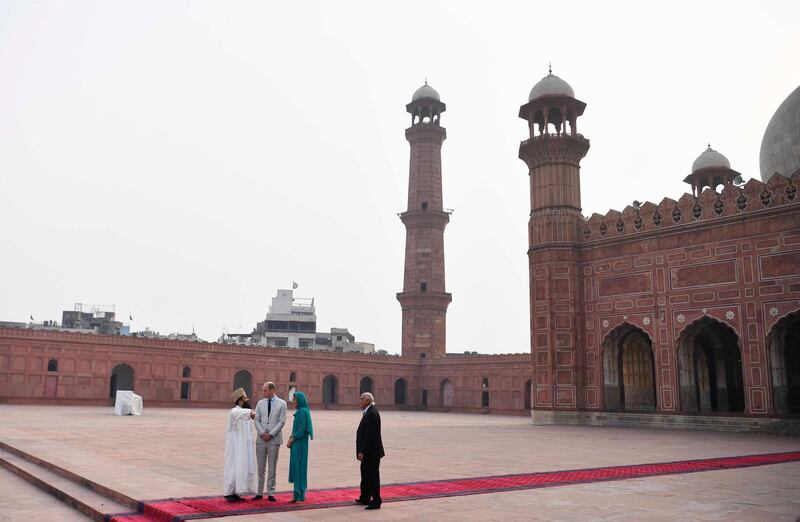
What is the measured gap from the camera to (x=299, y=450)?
7.20 metres

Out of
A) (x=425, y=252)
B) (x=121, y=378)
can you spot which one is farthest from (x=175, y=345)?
(x=425, y=252)

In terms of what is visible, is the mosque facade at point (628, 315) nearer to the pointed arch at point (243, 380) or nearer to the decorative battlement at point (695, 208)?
the decorative battlement at point (695, 208)

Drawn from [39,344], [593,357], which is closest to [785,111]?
[593,357]

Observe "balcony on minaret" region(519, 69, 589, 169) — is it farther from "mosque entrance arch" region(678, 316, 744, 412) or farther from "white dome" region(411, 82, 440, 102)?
"white dome" region(411, 82, 440, 102)

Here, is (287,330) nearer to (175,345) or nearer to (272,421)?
(175,345)

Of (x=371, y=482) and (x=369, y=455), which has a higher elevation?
(x=369, y=455)

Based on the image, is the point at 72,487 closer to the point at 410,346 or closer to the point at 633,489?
the point at 633,489

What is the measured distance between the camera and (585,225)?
1016 inches

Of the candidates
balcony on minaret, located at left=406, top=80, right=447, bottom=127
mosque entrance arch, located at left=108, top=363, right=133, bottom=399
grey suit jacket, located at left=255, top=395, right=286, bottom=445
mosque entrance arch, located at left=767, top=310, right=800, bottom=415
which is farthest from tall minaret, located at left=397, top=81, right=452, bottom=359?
grey suit jacket, located at left=255, top=395, right=286, bottom=445

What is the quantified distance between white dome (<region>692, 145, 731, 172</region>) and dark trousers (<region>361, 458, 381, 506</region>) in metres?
28.0

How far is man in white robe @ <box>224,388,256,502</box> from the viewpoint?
23.2 ft

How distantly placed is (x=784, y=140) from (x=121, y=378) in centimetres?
3540

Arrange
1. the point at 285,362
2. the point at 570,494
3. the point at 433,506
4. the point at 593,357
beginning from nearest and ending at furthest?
the point at 433,506 < the point at 570,494 < the point at 593,357 < the point at 285,362

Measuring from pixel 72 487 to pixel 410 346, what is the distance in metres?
37.1
